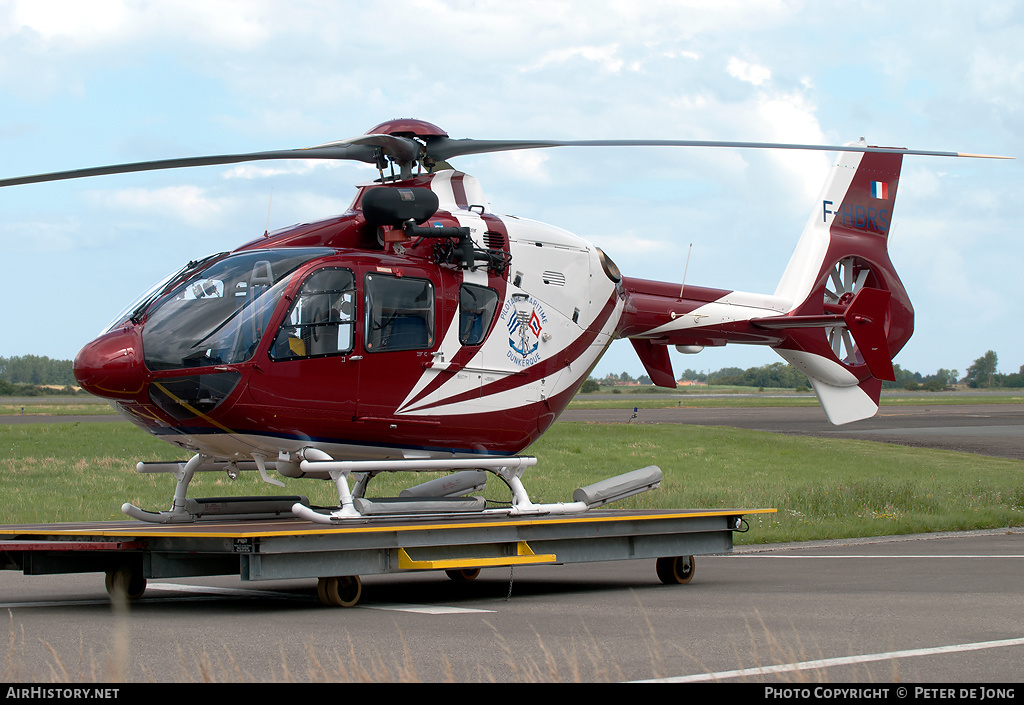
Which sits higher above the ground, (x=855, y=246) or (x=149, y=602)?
(x=855, y=246)

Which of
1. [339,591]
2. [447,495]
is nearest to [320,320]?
[339,591]

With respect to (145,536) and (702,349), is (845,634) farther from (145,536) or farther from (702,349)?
(702,349)

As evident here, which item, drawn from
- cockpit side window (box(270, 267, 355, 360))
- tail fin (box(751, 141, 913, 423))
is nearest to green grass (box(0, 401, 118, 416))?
tail fin (box(751, 141, 913, 423))

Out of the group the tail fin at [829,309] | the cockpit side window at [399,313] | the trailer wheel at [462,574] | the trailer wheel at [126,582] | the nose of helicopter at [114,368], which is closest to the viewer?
the nose of helicopter at [114,368]

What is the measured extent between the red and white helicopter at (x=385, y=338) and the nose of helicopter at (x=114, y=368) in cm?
1

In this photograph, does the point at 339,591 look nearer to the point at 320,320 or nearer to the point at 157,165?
the point at 320,320

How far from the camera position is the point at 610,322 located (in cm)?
1466

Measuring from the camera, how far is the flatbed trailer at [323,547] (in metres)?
9.67

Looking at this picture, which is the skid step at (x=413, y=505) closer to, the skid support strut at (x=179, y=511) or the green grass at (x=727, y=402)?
the skid support strut at (x=179, y=511)

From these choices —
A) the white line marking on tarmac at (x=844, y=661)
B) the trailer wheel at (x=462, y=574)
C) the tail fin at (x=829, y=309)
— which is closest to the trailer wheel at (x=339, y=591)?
the trailer wheel at (x=462, y=574)

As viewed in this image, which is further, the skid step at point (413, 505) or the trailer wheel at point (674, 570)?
the trailer wheel at point (674, 570)

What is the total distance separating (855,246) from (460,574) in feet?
28.5

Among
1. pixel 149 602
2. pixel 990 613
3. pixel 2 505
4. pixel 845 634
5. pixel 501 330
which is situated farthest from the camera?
pixel 2 505

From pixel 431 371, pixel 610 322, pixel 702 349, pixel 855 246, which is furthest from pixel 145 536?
pixel 855 246
